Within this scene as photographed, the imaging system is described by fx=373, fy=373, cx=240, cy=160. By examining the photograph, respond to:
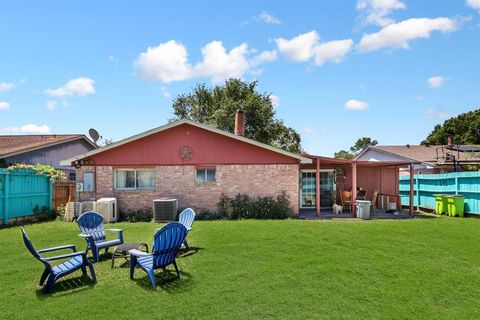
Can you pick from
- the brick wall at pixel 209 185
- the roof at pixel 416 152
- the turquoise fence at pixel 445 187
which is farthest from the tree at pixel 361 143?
the brick wall at pixel 209 185

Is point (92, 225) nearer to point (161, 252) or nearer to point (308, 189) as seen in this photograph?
point (161, 252)

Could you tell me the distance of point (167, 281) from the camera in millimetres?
6176

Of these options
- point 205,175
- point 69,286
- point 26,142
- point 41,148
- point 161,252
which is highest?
point 26,142

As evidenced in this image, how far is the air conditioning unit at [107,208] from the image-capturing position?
14133 millimetres

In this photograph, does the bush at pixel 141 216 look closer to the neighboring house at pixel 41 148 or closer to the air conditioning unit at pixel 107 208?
the air conditioning unit at pixel 107 208

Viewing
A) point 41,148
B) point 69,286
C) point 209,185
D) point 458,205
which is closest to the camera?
point 69,286

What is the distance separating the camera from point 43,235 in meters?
10.5

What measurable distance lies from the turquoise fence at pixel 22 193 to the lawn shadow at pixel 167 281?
344 inches

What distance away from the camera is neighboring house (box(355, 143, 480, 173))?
77.8 ft

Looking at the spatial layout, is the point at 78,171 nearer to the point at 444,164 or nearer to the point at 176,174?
the point at 176,174

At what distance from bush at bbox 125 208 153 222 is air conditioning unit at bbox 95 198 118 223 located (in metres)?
0.56

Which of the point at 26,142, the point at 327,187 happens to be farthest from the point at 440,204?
the point at 26,142

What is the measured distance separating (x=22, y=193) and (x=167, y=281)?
34.0ft

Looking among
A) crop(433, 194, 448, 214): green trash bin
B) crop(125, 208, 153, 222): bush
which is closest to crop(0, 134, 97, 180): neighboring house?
crop(125, 208, 153, 222): bush
